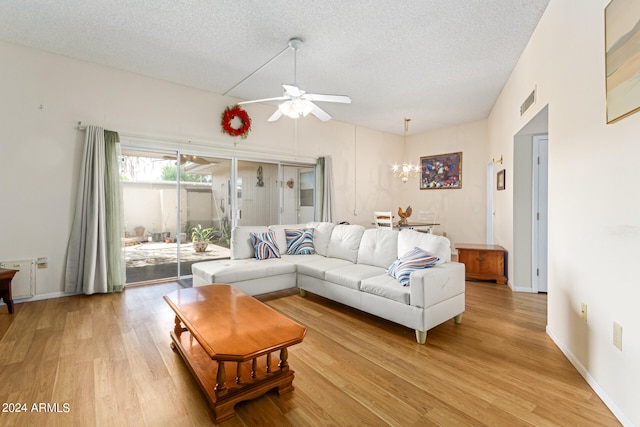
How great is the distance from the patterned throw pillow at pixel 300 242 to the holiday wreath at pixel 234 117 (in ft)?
6.64

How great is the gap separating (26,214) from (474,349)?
512 cm

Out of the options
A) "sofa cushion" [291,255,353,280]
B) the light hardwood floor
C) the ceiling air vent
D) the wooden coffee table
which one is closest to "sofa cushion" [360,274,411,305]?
the light hardwood floor

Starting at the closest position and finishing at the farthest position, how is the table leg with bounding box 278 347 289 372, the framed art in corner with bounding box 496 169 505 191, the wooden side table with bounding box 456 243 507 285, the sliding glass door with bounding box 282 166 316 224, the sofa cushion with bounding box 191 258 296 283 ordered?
the table leg with bounding box 278 347 289 372 → the sofa cushion with bounding box 191 258 296 283 → the wooden side table with bounding box 456 243 507 285 → the framed art in corner with bounding box 496 169 505 191 → the sliding glass door with bounding box 282 166 316 224

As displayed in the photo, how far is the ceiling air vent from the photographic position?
3.21m

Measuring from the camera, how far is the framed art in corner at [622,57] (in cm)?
151

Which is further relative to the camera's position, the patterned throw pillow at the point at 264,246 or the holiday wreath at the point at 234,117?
the holiday wreath at the point at 234,117

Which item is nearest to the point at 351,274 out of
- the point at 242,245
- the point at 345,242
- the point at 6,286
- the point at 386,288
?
the point at 386,288

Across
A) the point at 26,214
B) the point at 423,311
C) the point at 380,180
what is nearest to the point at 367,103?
the point at 380,180

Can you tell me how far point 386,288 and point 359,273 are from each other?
1.60 feet

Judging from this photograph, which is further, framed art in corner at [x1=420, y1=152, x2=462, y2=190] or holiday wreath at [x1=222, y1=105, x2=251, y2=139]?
framed art in corner at [x1=420, y1=152, x2=462, y2=190]

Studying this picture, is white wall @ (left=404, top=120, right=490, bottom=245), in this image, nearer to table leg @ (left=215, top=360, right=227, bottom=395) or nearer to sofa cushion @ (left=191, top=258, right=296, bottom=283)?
sofa cushion @ (left=191, top=258, right=296, bottom=283)

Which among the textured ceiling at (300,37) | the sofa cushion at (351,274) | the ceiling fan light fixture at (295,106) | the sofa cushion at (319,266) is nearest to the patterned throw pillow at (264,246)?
the sofa cushion at (319,266)

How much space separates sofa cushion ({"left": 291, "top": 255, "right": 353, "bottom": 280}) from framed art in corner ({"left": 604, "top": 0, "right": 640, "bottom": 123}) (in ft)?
8.92

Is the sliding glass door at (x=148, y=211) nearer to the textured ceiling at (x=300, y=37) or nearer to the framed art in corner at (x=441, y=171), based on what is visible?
the textured ceiling at (x=300, y=37)
